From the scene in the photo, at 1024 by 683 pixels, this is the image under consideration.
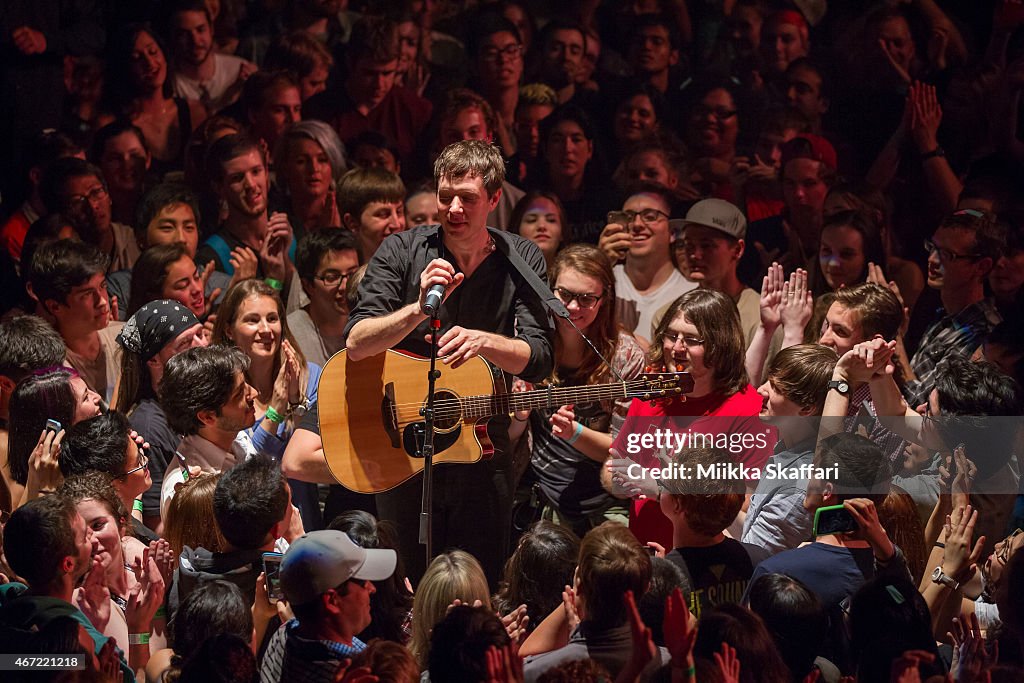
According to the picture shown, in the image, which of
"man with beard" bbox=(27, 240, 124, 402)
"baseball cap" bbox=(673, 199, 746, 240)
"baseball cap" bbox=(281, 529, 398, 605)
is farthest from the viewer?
"baseball cap" bbox=(673, 199, 746, 240)

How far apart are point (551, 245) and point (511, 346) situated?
96.3 inches

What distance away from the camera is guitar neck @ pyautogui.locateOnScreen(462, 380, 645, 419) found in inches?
180

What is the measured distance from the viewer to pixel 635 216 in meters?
6.69

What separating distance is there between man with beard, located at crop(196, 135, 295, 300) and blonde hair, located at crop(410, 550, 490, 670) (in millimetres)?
3383

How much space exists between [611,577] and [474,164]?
159 cm

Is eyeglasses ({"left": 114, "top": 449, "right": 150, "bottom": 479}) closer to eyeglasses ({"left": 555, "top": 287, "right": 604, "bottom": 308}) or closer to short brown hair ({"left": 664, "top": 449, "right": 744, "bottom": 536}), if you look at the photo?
eyeglasses ({"left": 555, "top": 287, "right": 604, "bottom": 308})

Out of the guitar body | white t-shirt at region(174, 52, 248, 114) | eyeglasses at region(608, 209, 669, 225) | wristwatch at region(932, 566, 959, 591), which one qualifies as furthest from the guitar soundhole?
white t-shirt at region(174, 52, 248, 114)

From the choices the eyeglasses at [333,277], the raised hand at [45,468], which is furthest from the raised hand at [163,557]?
the eyeglasses at [333,277]

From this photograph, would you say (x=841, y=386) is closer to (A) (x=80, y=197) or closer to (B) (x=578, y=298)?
(B) (x=578, y=298)

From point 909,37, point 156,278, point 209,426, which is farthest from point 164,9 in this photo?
point 909,37

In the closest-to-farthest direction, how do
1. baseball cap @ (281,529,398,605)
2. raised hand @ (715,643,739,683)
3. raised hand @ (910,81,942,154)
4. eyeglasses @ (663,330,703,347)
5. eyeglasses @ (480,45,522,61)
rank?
raised hand @ (715,643,739,683) → baseball cap @ (281,529,398,605) → eyeglasses @ (663,330,703,347) → raised hand @ (910,81,942,154) → eyeglasses @ (480,45,522,61)

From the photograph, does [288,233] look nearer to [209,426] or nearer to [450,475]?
[209,426]

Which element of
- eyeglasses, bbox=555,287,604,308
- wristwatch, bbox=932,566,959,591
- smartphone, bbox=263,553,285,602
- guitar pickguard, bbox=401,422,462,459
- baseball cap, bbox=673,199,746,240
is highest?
baseball cap, bbox=673,199,746,240

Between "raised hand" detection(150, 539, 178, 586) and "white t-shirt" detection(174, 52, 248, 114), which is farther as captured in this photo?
"white t-shirt" detection(174, 52, 248, 114)
